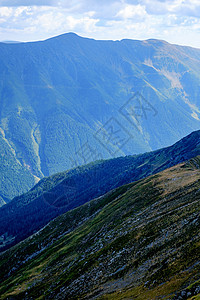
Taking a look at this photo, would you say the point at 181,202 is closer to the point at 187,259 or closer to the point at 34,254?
the point at 187,259

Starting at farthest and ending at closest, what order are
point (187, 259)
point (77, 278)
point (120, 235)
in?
point (120, 235), point (77, 278), point (187, 259)

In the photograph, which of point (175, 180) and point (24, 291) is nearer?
point (24, 291)

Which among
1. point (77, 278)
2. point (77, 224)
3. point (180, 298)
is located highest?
point (77, 224)

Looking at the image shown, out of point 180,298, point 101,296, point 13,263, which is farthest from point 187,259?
point 13,263

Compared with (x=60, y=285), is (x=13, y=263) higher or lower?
higher

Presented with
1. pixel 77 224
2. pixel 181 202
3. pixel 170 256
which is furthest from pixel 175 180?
pixel 170 256

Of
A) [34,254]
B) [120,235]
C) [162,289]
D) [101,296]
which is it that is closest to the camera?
[162,289]
